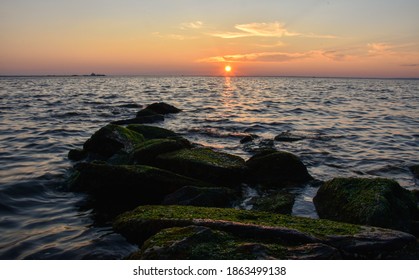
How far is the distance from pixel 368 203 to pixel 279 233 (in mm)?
2466

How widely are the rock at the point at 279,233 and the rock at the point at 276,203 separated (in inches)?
55.4

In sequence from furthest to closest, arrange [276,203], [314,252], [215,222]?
[276,203] < [215,222] < [314,252]

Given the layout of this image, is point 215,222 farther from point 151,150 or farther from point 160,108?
point 160,108

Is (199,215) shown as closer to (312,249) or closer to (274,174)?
(312,249)

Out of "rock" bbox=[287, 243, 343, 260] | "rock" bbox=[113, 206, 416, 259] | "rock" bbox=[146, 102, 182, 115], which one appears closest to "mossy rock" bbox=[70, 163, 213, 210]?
"rock" bbox=[113, 206, 416, 259]

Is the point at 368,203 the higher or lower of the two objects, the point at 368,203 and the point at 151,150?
the lower

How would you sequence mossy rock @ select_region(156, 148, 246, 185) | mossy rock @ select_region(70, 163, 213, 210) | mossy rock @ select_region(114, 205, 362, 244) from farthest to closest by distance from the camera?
mossy rock @ select_region(156, 148, 246, 185) < mossy rock @ select_region(70, 163, 213, 210) < mossy rock @ select_region(114, 205, 362, 244)

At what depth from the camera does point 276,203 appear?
843 cm

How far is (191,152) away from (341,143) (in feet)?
30.8

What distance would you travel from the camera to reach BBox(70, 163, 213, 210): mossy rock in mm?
9172

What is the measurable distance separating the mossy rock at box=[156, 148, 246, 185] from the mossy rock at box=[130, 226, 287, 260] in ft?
14.2

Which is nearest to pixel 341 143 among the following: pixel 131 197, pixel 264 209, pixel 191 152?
pixel 191 152

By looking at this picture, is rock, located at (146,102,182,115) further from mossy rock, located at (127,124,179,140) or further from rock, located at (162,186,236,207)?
rock, located at (162,186,236,207)

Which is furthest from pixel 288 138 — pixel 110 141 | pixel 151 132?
pixel 110 141
